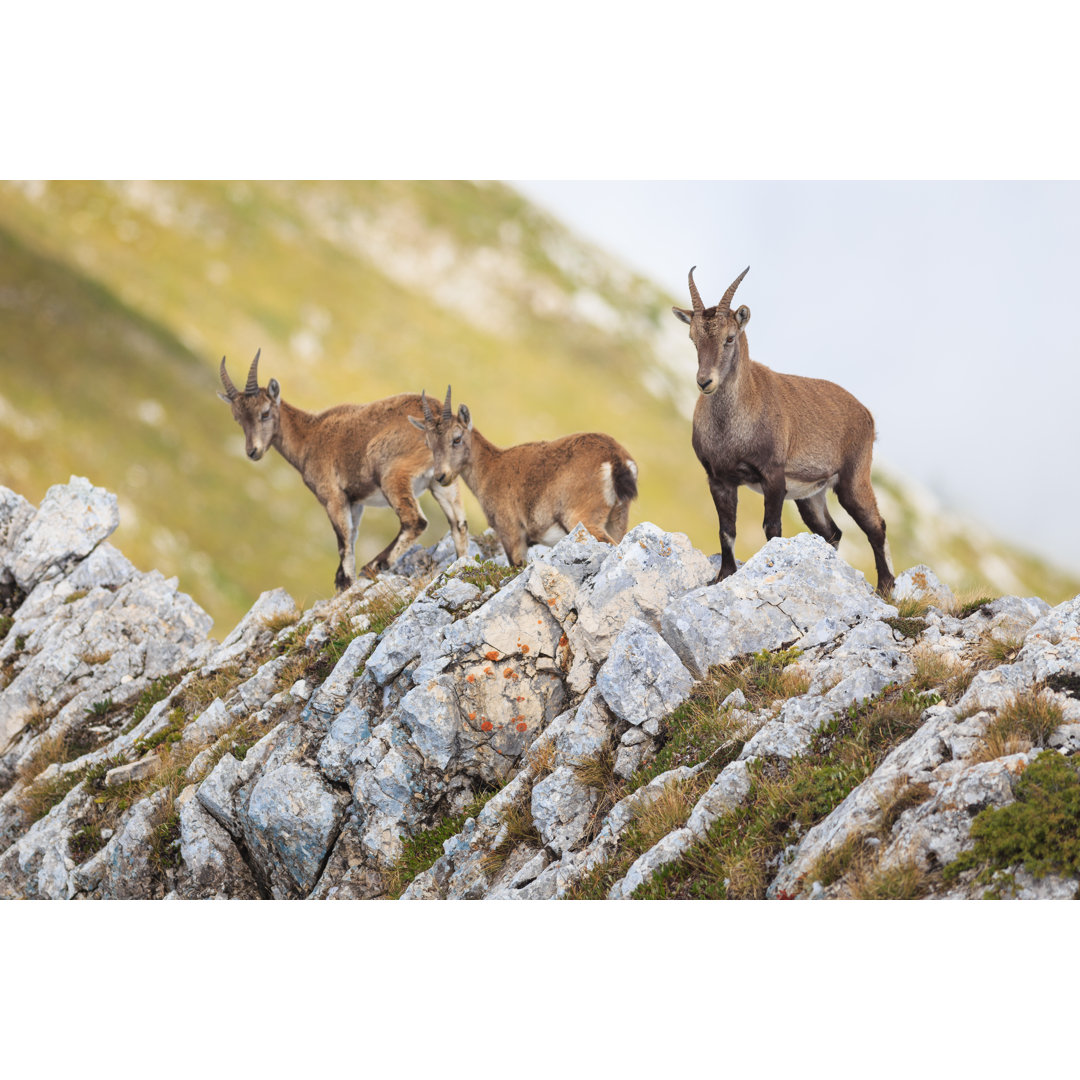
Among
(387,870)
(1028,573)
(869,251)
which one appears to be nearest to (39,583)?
(387,870)

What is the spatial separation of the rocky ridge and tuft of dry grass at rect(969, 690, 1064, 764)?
3 centimetres

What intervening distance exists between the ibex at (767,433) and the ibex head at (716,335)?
14 mm

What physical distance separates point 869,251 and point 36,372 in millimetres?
82369

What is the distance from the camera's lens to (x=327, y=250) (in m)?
99.3

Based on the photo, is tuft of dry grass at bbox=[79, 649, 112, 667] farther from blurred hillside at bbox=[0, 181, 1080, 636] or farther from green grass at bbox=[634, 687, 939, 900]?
blurred hillside at bbox=[0, 181, 1080, 636]

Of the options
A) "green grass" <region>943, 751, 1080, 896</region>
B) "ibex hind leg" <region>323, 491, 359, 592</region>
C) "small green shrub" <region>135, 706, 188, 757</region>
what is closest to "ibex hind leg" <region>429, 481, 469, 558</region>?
"ibex hind leg" <region>323, 491, 359, 592</region>

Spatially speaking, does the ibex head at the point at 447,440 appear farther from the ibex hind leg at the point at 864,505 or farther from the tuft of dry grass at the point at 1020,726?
the tuft of dry grass at the point at 1020,726

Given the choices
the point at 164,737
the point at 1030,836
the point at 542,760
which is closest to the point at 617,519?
the point at 542,760

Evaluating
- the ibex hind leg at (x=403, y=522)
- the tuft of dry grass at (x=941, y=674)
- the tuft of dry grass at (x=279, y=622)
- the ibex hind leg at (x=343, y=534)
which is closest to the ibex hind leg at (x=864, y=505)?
the tuft of dry grass at (x=941, y=674)

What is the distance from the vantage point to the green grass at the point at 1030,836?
297 inches

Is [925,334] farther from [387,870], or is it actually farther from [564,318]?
[387,870]

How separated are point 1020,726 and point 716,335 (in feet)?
23.0

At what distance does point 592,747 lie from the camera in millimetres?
11297

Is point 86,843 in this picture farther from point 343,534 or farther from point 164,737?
point 343,534
